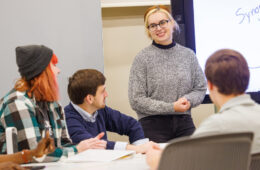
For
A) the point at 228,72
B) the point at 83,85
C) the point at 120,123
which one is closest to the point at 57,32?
the point at 83,85

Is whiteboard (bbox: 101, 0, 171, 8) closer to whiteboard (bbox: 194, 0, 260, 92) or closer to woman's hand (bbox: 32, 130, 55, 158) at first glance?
whiteboard (bbox: 194, 0, 260, 92)

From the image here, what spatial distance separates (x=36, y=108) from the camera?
1.97m

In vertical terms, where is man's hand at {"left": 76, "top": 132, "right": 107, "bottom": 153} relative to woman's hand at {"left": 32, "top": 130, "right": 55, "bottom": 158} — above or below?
below

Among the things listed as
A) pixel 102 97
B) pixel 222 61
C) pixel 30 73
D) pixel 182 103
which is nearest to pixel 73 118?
pixel 102 97

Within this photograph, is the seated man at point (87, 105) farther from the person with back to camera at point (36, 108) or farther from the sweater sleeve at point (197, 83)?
the sweater sleeve at point (197, 83)

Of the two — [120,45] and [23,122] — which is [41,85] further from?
[120,45]

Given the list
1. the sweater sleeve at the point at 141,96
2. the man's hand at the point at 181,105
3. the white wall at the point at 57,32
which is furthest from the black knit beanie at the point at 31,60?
the white wall at the point at 57,32

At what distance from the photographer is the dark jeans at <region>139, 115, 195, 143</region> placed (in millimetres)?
2742

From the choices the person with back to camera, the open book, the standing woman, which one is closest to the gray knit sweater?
the standing woman

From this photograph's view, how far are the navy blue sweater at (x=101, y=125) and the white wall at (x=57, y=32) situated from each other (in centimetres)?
78

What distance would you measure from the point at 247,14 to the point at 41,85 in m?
2.26

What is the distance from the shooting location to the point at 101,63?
10.9 feet

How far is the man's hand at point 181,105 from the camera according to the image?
→ 8.66ft

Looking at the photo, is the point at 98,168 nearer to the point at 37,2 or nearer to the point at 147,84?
the point at 147,84
